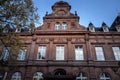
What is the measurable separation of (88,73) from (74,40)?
4.93 m

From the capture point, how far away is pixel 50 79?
14.8m

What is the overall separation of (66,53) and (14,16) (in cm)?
858

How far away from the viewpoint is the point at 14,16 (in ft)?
37.5

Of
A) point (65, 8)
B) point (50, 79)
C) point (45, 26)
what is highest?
point (65, 8)

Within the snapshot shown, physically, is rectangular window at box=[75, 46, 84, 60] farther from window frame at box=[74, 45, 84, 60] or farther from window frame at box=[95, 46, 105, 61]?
window frame at box=[95, 46, 105, 61]

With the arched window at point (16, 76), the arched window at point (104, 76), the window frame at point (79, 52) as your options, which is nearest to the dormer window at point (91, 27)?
the window frame at point (79, 52)

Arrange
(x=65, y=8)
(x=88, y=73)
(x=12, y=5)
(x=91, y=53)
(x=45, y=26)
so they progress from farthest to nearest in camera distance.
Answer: (x=65, y=8), (x=45, y=26), (x=91, y=53), (x=88, y=73), (x=12, y=5)

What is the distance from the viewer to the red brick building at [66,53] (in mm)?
16062

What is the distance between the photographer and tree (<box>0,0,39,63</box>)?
10.9 m

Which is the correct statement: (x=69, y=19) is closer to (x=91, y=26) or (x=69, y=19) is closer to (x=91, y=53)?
(x=91, y=26)

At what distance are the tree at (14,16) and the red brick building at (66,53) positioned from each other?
9.05 ft

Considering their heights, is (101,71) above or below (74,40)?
below

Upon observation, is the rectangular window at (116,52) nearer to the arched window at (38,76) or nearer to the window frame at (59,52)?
the window frame at (59,52)

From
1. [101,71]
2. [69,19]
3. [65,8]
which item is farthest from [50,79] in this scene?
[65,8]
